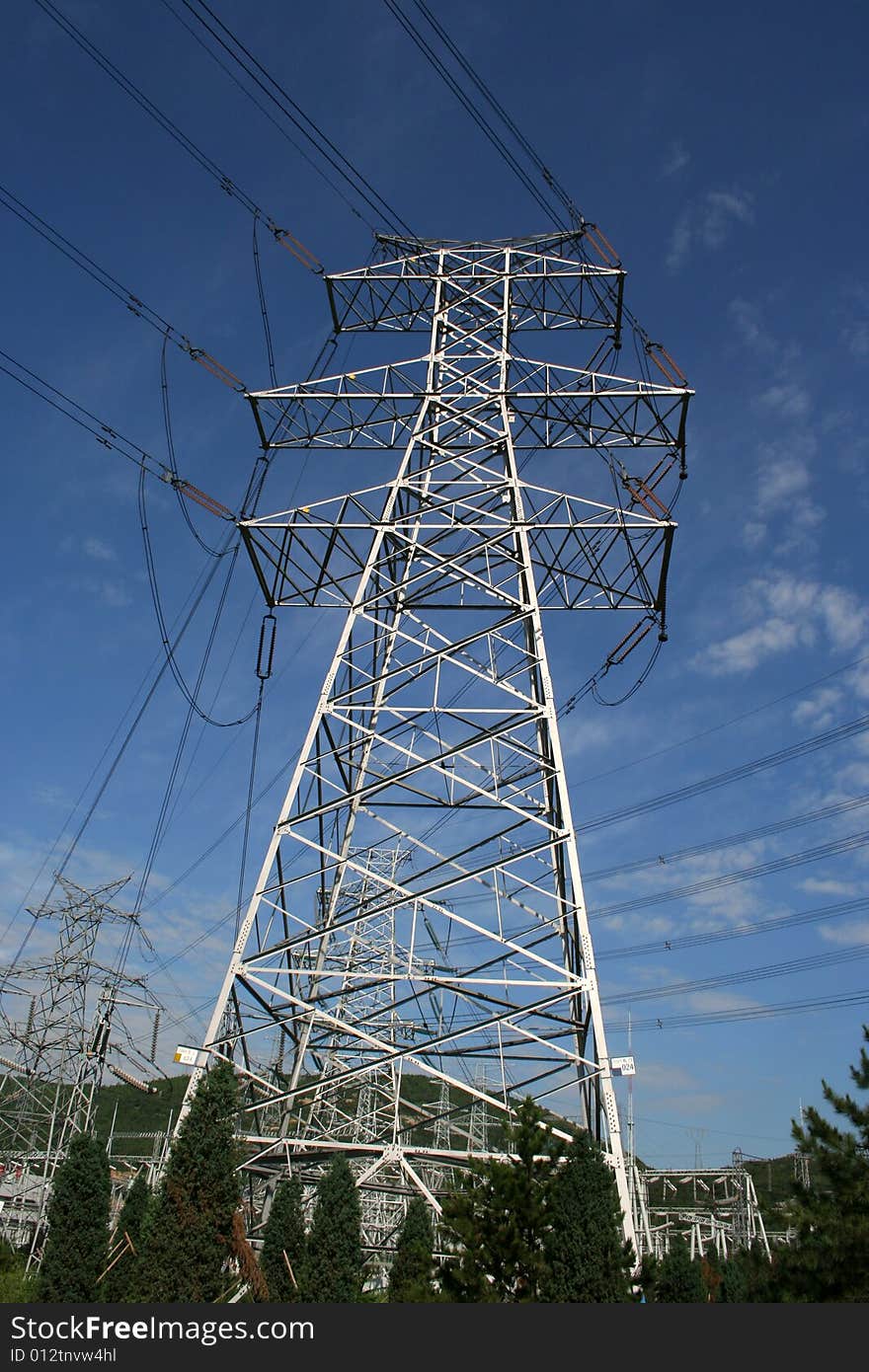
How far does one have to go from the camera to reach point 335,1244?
50.9ft

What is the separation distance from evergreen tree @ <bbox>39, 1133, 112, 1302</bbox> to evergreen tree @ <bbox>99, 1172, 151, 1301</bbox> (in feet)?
1.87

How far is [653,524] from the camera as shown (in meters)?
18.1

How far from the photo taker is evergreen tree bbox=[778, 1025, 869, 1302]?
47.0ft

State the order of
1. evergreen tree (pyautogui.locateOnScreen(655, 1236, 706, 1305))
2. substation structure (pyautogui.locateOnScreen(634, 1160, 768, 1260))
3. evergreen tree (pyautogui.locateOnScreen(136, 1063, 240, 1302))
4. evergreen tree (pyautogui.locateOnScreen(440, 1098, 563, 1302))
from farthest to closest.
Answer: substation structure (pyautogui.locateOnScreen(634, 1160, 768, 1260))
evergreen tree (pyautogui.locateOnScreen(655, 1236, 706, 1305))
evergreen tree (pyautogui.locateOnScreen(136, 1063, 240, 1302))
evergreen tree (pyautogui.locateOnScreen(440, 1098, 563, 1302))

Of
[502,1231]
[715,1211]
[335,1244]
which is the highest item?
[715,1211]

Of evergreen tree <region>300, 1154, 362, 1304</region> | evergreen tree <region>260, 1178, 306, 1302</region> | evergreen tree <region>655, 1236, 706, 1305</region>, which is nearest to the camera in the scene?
evergreen tree <region>300, 1154, 362, 1304</region>

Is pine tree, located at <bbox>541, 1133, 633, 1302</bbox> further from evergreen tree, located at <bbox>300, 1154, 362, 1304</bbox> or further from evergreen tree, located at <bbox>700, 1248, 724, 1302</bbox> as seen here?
evergreen tree, located at <bbox>700, 1248, 724, 1302</bbox>

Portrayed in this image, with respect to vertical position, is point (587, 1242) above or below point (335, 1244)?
below

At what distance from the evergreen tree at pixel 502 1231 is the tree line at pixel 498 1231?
16 millimetres

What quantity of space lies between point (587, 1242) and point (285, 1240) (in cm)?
648

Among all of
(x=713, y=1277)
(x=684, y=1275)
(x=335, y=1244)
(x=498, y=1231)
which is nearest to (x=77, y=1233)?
(x=335, y=1244)

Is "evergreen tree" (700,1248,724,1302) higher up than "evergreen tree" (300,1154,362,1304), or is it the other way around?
"evergreen tree" (700,1248,724,1302)

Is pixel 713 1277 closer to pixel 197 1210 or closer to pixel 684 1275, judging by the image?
pixel 684 1275

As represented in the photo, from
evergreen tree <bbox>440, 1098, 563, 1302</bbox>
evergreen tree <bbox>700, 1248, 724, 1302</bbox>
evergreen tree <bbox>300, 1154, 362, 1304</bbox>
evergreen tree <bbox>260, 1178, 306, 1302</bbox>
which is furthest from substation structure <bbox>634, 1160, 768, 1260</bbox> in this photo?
evergreen tree <bbox>440, 1098, 563, 1302</bbox>
